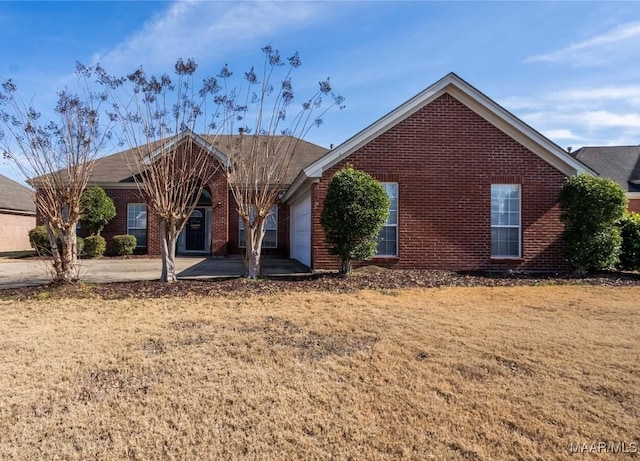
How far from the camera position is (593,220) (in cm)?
1071

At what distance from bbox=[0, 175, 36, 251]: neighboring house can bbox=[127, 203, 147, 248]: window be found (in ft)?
26.6

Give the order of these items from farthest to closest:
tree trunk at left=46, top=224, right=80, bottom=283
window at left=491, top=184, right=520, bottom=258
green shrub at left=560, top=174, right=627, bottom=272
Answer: window at left=491, top=184, right=520, bottom=258, green shrub at left=560, top=174, right=627, bottom=272, tree trunk at left=46, top=224, right=80, bottom=283

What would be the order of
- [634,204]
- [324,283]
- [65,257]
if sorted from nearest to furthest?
[65,257]
[324,283]
[634,204]

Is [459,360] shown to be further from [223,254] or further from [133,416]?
[223,254]

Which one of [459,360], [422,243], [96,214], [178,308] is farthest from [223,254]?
[459,360]

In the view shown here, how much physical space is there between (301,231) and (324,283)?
19.3ft

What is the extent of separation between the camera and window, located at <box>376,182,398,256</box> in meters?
11.9

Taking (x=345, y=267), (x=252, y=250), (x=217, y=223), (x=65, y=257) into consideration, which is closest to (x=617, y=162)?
(x=345, y=267)

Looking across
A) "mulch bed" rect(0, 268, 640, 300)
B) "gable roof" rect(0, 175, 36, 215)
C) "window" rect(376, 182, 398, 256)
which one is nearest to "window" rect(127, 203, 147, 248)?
"gable roof" rect(0, 175, 36, 215)

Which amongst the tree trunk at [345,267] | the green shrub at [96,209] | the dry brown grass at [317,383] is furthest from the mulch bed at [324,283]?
the green shrub at [96,209]

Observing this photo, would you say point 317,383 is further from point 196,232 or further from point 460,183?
point 196,232

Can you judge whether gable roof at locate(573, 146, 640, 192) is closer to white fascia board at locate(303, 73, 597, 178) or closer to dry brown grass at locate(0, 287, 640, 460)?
white fascia board at locate(303, 73, 597, 178)

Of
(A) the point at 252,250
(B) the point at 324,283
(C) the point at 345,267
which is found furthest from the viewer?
(C) the point at 345,267

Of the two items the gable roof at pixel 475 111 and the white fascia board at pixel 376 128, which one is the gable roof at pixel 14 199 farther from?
the gable roof at pixel 475 111
